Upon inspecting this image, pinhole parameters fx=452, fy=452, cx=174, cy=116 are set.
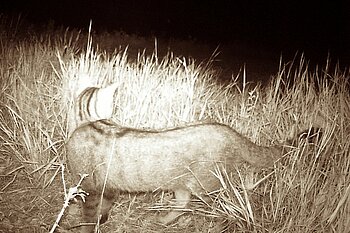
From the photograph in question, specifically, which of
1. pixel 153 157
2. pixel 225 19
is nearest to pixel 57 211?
pixel 153 157

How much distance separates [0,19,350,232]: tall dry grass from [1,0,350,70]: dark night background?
7315mm

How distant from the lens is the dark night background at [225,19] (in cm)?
1288

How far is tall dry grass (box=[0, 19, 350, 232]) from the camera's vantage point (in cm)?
272

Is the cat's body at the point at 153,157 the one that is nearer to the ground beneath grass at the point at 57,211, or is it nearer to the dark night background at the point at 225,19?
the ground beneath grass at the point at 57,211

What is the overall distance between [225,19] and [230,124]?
1254 cm

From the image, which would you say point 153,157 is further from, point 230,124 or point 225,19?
point 225,19

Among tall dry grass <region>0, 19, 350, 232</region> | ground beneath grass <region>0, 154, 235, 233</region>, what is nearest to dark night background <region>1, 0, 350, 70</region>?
tall dry grass <region>0, 19, 350, 232</region>

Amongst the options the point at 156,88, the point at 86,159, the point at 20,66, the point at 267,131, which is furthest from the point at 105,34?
the point at 86,159

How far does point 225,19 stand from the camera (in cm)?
1608

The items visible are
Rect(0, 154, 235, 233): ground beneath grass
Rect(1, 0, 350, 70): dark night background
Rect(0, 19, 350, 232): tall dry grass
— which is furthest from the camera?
Rect(1, 0, 350, 70): dark night background

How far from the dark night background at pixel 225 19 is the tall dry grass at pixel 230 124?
7.32 meters

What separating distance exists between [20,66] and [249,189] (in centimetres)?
330

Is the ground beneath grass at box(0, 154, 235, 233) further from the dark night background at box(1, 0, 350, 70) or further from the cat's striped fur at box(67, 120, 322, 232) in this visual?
the dark night background at box(1, 0, 350, 70)

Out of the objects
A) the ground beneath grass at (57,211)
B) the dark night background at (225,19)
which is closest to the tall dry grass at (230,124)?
the ground beneath grass at (57,211)
